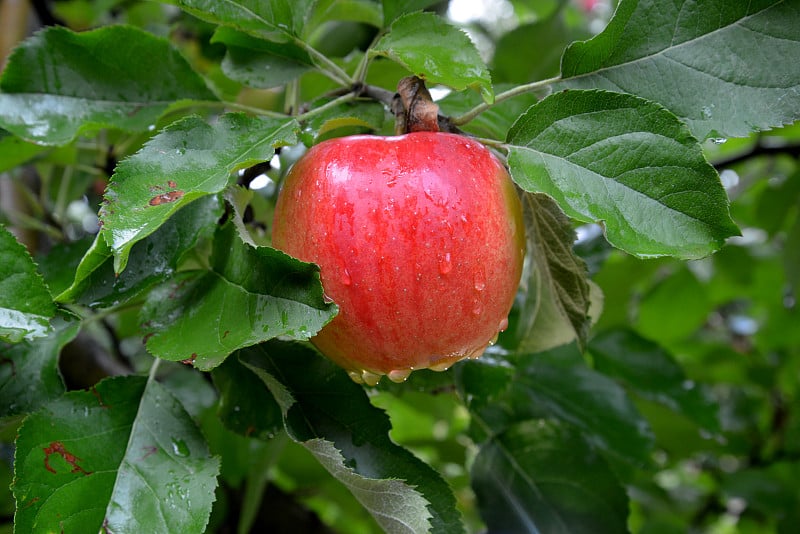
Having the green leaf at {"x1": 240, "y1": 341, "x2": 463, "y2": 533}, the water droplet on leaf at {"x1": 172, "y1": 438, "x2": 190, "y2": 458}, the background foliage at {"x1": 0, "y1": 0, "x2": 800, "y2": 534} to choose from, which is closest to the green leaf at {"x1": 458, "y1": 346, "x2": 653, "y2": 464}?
the background foliage at {"x1": 0, "y1": 0, "x2": 800, "y2": 534}

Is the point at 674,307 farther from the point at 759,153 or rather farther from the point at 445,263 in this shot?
the point at 445,263

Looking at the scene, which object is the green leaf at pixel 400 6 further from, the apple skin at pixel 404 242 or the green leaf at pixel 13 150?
the green leaf at pixel 13 150

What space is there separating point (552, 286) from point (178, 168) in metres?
0.32

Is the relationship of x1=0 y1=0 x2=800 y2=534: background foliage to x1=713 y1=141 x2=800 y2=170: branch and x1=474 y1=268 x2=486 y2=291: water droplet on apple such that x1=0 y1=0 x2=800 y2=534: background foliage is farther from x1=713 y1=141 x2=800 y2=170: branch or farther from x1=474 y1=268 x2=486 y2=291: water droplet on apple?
x1=713 y1=141 x2=800 y2=170: branch

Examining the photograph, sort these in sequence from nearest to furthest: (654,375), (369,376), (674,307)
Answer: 1. (369,376)
2. (654,375)
3. (674,307)

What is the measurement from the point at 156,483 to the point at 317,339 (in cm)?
16

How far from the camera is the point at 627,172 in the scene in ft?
1.59

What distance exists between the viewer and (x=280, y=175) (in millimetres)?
760

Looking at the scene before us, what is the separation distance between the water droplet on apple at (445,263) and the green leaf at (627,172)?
71 millimetres

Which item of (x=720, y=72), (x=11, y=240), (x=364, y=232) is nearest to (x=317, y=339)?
(x=364, y=232)

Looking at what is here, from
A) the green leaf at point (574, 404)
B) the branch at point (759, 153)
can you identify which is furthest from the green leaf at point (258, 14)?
the branch at point (759, 153)

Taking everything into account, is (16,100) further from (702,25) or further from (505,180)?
(702,25)

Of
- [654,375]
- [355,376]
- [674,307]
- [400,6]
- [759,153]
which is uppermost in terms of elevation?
[400,6]

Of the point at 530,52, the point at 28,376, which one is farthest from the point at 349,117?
the point at 530,52
